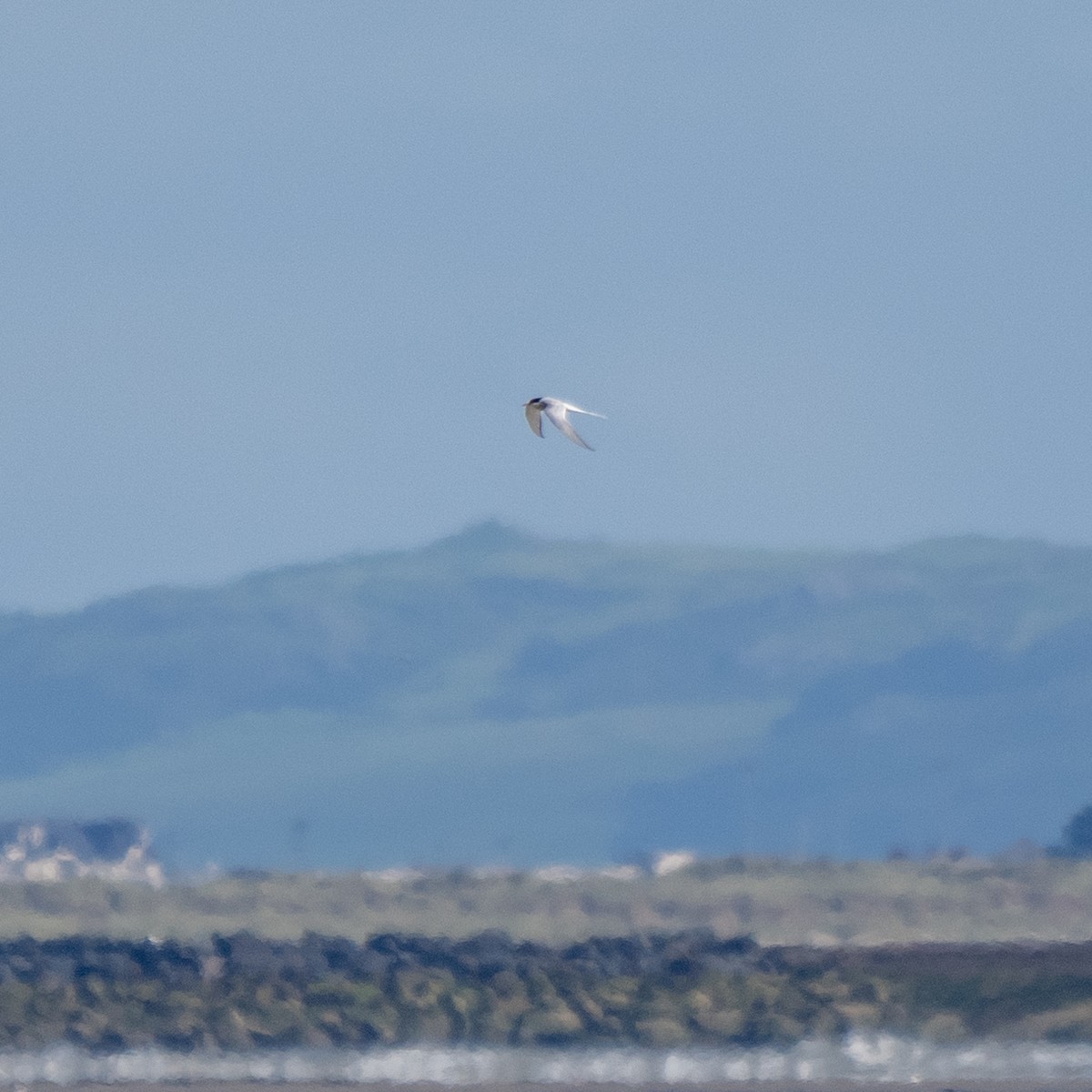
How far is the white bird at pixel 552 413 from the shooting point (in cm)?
2895

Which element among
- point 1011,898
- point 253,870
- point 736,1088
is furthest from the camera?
point 253,870

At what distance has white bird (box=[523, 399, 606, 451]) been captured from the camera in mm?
28953

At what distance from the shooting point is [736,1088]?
35.9 m

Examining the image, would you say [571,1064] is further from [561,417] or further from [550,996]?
[561,417]

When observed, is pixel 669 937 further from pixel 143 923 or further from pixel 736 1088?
pixel 143 923

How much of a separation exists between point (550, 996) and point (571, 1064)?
7.67 ft

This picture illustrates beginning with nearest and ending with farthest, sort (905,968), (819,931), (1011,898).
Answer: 1. (905,968)
2. (819,931)
3. (1011,898)

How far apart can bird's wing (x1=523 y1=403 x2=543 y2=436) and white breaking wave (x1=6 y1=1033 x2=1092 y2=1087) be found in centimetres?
1099

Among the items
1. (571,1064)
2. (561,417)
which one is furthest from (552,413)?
(571,1064)

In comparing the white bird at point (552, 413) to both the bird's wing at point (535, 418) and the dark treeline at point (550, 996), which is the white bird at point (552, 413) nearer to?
the bird's wing at point (535, 418)

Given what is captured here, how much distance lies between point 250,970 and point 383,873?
3927 cm

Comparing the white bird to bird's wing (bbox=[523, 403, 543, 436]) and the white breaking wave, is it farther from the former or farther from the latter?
the white breaking wave

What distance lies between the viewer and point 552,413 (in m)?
29.4

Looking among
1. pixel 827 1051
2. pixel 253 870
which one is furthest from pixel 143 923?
pixel 827 1051
